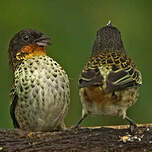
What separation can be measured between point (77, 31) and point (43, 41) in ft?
6.37

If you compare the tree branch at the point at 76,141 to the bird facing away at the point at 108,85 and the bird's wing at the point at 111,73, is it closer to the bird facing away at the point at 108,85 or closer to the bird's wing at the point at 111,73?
the bird facing away at the point at 108,85

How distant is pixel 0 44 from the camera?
8828 millimetres

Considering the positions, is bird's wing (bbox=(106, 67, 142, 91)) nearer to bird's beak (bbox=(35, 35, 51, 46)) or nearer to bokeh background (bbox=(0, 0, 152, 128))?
bird's beak (bbox=(35, 35, 51, 46))

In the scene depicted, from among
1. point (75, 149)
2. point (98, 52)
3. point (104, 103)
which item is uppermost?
point (98, 52)

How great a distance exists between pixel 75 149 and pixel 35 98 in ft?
3.10

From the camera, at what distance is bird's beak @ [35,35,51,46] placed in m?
6.93

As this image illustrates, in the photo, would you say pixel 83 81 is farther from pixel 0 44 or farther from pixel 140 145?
pixel 0 44

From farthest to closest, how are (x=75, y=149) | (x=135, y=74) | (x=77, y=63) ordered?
(x=77, y=63)
(x=135, y=74)
(x=75, y=149)

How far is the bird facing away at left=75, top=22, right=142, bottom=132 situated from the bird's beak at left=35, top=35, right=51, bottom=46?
540mm

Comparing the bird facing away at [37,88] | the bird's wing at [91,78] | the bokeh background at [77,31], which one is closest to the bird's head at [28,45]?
the bird facing away at [37,88]

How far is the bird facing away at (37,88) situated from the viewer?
666 centimetres

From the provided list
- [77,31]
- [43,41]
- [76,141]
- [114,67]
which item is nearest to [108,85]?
[114,67]

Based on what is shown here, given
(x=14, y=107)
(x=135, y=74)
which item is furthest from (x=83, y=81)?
(x=14, y=107)

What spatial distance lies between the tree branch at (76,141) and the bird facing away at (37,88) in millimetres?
693
